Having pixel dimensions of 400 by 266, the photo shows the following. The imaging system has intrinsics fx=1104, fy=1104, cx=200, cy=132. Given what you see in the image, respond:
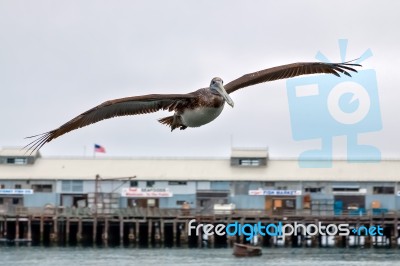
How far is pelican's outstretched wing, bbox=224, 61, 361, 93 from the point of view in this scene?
2334 centimetres

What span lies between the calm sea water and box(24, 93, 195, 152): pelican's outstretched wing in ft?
151

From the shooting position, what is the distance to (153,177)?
9425 centimetres

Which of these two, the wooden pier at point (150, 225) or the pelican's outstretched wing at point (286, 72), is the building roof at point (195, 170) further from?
the pelican's outstretched wing at point (286, 72)

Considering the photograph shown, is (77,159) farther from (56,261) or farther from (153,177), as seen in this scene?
(56,261)

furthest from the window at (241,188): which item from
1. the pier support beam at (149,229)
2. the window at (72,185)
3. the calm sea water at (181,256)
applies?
the window at (72,185)

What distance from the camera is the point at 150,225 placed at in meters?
88.9

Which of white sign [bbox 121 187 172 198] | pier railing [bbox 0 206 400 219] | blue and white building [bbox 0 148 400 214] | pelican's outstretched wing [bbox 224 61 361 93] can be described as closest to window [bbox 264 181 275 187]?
blue and white building [bbox 0 148 400 214]

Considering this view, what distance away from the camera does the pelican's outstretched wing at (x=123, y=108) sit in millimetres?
20625

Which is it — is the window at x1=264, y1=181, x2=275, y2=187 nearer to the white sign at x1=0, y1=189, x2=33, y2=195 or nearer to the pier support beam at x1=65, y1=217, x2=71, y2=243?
the pier support beam at x1=65, y1=217, x2=71, y2=243

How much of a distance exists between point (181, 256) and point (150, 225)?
14.1 m

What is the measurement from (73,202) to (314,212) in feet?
69.5

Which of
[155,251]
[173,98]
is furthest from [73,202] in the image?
[173,98]

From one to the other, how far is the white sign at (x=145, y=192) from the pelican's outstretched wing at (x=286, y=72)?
69.3m

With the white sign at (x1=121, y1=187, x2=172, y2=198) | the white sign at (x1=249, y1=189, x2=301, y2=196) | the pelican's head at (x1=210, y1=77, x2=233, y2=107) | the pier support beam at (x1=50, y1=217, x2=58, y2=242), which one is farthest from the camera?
the white sign at (x1=121, y1=187, x2=172, y2=198)
